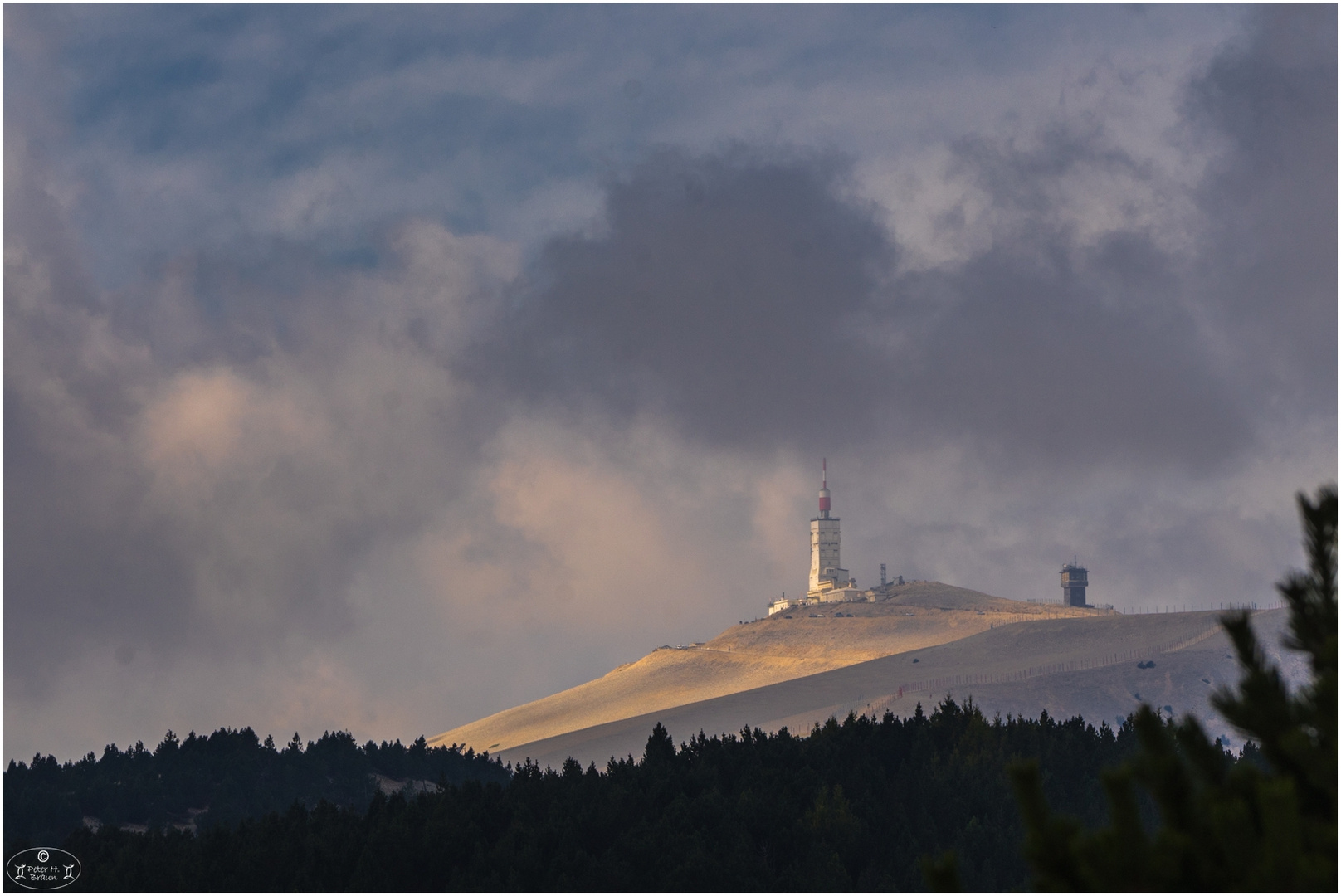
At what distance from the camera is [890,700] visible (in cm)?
15188

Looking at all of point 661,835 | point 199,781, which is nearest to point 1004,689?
point 199,781

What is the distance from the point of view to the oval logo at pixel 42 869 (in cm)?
4431

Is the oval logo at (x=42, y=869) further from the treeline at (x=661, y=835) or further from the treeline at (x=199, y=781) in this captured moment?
the treeline at (x=199, y=781)

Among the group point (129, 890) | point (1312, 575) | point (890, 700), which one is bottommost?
point (129, 890)

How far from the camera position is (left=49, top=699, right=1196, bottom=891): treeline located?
45344 millimetres

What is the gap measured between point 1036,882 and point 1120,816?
74 cm

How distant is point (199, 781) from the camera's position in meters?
80.6

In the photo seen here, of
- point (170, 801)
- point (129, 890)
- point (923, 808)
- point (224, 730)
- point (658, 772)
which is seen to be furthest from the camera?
point (224, 730)

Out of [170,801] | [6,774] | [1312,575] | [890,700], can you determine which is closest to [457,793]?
[170,801]

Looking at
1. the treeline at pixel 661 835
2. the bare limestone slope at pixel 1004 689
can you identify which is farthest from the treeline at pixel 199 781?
the bare limestone slope at pixel 1004 689

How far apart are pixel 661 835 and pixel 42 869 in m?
20.8

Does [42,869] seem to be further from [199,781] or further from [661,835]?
[199,781]

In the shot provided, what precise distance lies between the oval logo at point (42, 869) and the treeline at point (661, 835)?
2.48 ft

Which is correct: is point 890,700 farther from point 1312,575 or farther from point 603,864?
point 1312,575
